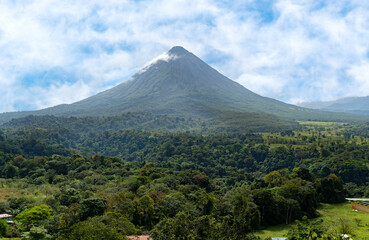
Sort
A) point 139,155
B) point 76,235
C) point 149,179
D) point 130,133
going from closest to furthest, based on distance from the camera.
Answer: point 76,235, point 149,179, point 139,155, point 130,133

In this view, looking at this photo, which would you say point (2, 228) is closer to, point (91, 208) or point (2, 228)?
point (2, 228)

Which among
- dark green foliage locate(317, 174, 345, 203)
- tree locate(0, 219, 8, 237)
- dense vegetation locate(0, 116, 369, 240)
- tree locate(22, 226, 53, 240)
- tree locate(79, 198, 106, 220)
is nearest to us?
dense vegetation locate(0, 116, 369, 240)

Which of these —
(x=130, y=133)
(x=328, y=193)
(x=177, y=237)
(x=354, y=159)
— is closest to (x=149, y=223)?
(x=177, y=237)

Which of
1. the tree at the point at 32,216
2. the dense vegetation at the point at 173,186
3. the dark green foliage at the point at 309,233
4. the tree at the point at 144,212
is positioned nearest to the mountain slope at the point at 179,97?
the dense vegetation at the point at 173,186

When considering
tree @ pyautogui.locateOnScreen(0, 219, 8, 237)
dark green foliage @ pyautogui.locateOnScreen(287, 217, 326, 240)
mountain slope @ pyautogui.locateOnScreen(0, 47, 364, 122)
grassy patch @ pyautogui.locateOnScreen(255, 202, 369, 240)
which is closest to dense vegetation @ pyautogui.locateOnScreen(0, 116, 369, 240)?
tree @ pyautogui.locateOnScreen(0, 219, 8, 237)

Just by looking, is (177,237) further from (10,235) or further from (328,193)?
(328,193)

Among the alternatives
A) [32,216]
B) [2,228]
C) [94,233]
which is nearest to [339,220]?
[94,233]

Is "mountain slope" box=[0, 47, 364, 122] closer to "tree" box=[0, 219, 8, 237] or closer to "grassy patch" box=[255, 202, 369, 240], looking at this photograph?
"grassy patch" box=[255, 202, 369, 240]
